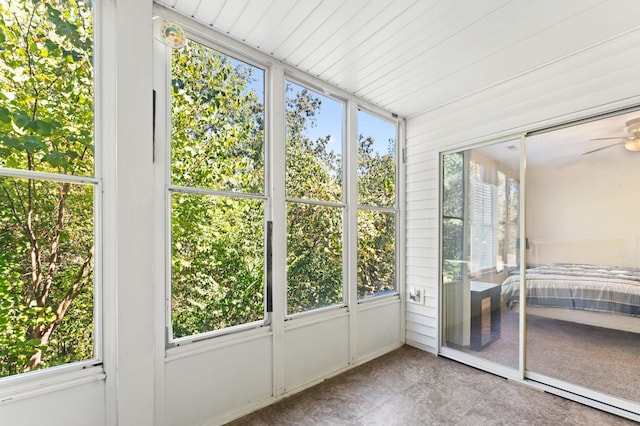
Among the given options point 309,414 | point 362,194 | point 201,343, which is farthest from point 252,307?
point 362,194

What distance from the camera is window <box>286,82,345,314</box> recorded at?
269cm

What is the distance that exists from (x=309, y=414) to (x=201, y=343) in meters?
0.98

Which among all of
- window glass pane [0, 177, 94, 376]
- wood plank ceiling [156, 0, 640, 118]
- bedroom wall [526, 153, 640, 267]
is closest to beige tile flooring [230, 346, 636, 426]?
bedroom wall [526, 153, 640, 267]

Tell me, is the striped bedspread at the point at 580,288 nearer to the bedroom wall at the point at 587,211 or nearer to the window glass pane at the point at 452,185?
the bedroom wall at the point at 587,211

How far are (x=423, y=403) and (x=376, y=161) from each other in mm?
2384

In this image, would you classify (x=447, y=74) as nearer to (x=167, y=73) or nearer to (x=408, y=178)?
(x=408, y=178)

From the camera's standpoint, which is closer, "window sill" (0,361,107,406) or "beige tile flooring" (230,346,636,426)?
"window sill" (0,361,107,406)

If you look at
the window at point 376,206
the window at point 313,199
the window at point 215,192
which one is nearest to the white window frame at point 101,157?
the window at point 215,192

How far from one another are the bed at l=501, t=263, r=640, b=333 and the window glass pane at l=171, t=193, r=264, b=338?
2395mm

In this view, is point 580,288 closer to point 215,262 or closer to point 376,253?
point 376,253

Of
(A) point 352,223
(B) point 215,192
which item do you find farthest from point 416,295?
(B) point 215,192

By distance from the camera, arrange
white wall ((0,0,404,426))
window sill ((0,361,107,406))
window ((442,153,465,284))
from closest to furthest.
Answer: window sill ((0,361,107,406)) < white wall ((0,0,404,426)) < window ((442,153,465,284))

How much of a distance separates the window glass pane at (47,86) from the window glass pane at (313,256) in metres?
1.53

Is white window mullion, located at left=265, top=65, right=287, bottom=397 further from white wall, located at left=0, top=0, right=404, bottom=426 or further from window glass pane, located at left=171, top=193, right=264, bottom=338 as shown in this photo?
white wall, located at left=0, top=0, right=404, bottom=426
